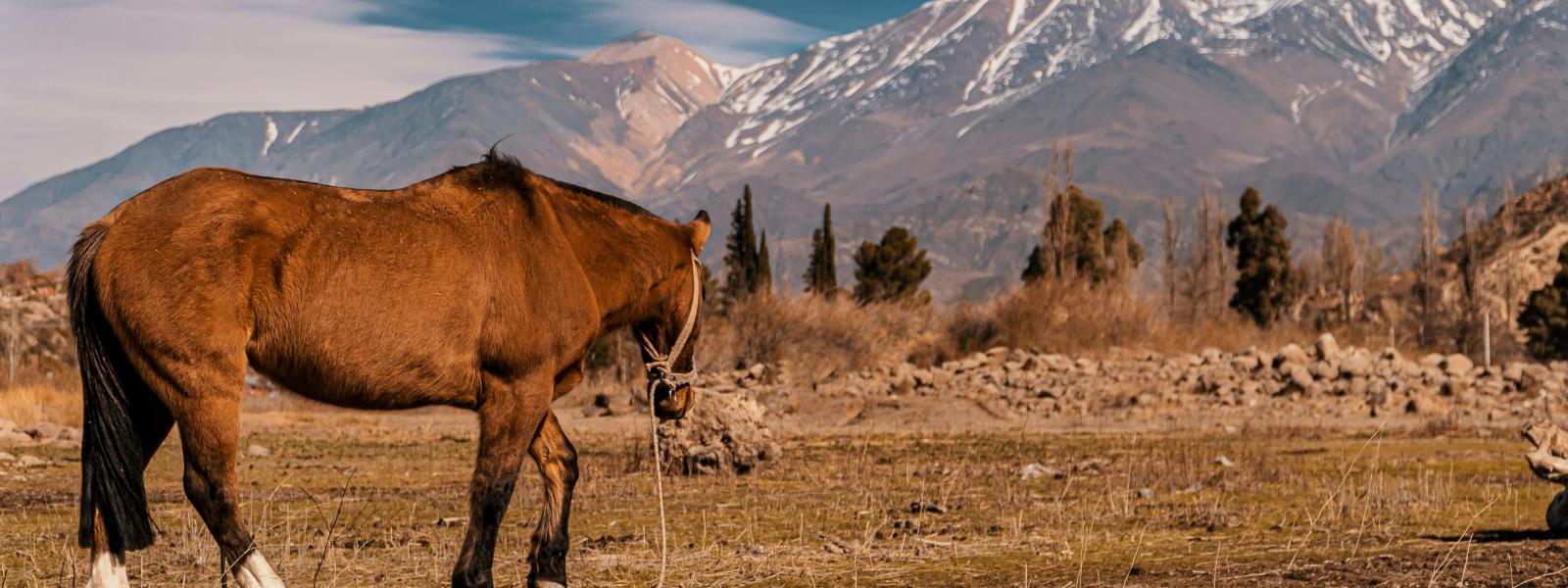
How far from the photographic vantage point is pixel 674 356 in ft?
31.4

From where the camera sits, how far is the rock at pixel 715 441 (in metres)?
17.9

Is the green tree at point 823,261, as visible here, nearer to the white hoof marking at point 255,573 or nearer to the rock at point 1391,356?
the rock at point 1391,356

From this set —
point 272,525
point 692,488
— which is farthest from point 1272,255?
point 272,525

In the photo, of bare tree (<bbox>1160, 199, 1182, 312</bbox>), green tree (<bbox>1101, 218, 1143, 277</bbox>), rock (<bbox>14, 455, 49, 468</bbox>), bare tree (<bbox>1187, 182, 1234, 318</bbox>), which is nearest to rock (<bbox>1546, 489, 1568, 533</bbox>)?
rock (<bbox>14, 455, 49, 468</bbox>)

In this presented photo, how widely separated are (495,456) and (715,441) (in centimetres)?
985

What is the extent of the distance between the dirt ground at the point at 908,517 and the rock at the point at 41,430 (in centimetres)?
161

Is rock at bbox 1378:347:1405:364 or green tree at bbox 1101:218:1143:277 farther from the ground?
green tree at bbox 1101:218:1143:277

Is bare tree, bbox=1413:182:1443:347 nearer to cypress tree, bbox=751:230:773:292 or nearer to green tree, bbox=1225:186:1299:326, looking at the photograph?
green tree, bbox=1225:186:1299:326

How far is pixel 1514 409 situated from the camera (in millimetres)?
30844

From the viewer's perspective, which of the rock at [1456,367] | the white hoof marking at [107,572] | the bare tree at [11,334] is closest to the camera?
the white hoof marking at [107,572]

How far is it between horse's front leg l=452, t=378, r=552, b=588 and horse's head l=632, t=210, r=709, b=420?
135 centimetres

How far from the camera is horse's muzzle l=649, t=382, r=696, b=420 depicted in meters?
9.55

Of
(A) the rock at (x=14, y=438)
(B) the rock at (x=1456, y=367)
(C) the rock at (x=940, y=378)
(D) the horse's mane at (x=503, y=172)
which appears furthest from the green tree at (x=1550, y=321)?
(D) the horse's mane at (x=503, y=172)

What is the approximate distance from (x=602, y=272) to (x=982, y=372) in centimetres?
2824
